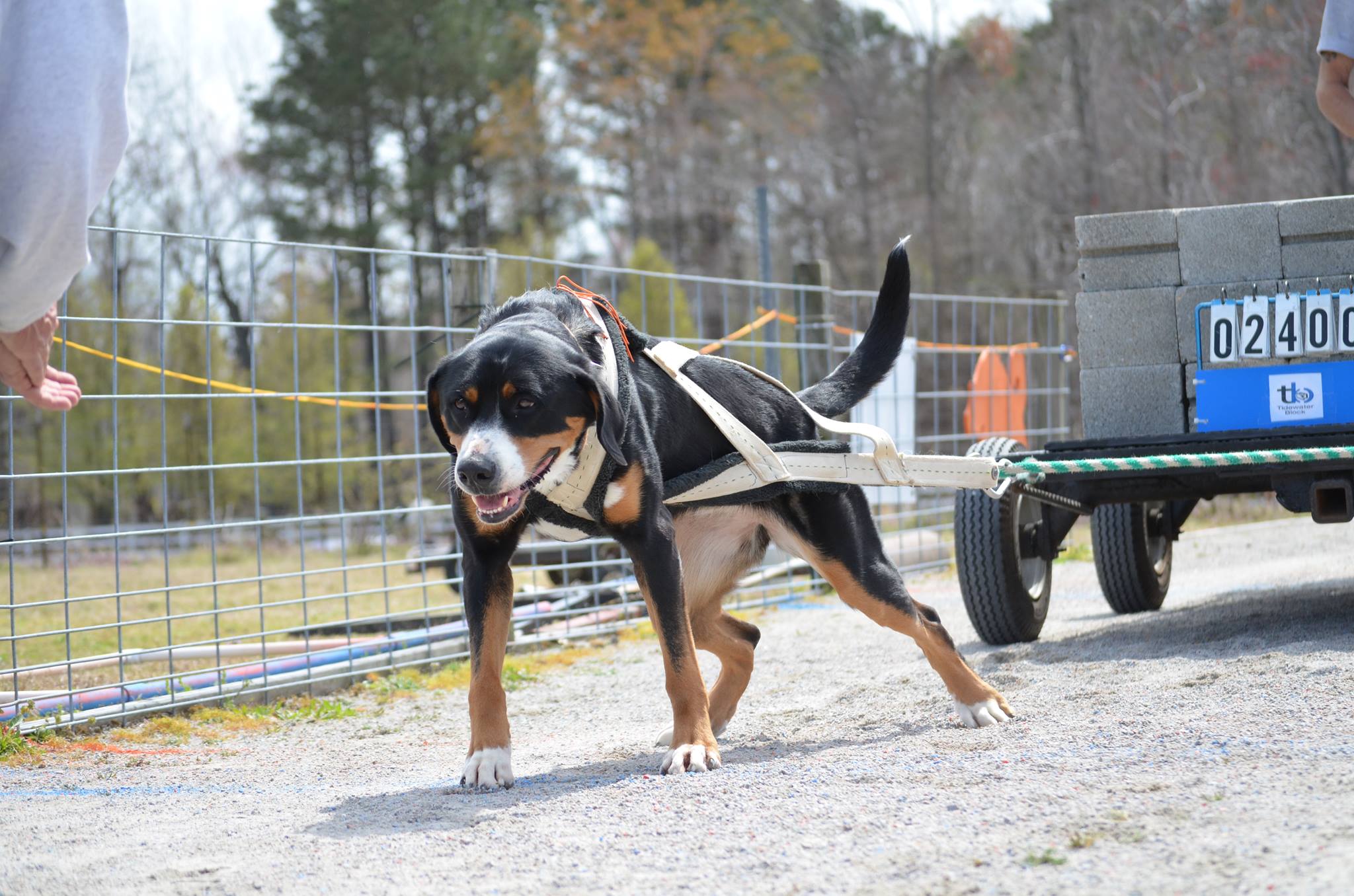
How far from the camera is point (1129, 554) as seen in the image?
5.80 metres

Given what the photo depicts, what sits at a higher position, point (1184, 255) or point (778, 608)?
point (1184, 255)

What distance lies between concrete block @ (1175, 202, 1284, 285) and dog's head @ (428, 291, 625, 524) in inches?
107

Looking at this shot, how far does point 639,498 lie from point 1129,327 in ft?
8.39

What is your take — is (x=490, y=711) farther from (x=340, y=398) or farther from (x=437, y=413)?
(x=340, y=398)

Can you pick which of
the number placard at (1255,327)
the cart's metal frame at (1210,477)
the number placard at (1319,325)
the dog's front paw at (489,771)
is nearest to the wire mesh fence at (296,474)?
the dog's front paw at (489,771)

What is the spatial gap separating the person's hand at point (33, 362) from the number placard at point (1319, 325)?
411 cm

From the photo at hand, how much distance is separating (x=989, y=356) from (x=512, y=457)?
22.6ft

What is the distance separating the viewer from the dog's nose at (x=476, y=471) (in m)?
3.02

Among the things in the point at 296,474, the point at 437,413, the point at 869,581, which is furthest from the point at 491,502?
the point at 296,474

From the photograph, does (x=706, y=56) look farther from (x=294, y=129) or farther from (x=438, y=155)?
(x=294, y=129)

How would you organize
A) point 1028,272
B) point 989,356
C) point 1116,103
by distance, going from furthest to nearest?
point 1028,272 < point 1116,103 < point 989,356

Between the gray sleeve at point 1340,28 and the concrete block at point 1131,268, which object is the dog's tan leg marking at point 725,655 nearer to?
the concrete block at point 1131,268

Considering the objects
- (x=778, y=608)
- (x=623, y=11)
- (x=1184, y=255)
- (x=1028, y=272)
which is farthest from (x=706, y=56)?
(x=1184, y=255)

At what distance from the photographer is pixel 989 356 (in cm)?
941
